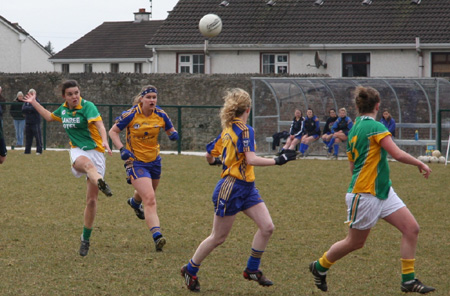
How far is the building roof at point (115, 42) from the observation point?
167 ft

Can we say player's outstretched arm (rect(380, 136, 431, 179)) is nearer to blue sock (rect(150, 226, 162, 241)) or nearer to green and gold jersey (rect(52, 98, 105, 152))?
blue sock (rect(150, 226, 162, 241))

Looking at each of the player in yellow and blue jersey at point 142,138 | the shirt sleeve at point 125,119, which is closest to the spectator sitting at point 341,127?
the player in yellow and blue jersey at point 142,138

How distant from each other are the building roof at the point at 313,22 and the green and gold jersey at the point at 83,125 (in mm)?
23290

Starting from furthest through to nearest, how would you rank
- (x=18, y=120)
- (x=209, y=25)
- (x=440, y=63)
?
(x=440, y=63)
(x=209, y=25)
(x=18, y=120)

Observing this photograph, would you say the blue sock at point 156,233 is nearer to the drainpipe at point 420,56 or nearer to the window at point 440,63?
the drainpipe at point 420,56

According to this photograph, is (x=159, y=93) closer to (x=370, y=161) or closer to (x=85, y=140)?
(x=85, y=140)

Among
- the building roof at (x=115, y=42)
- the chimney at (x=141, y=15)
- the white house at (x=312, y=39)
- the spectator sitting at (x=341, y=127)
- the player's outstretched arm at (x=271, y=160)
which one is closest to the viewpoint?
the player's outstretched arm at (x=271, y=160)

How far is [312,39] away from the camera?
31469mm

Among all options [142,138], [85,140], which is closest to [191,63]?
[142,138]

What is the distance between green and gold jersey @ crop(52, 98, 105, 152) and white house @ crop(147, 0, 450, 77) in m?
22.9

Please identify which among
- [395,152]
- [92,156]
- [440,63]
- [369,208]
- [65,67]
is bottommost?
[369,208]

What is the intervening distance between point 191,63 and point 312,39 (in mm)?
5530

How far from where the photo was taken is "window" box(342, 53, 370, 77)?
3098 centimetres

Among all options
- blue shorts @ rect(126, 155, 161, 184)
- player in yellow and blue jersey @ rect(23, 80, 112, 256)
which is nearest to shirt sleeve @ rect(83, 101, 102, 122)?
player in yellow and blue jersey @ rect(23, 80, 112, 256)
